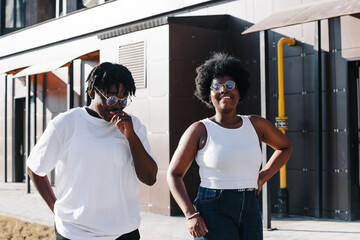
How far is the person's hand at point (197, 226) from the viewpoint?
123 inches

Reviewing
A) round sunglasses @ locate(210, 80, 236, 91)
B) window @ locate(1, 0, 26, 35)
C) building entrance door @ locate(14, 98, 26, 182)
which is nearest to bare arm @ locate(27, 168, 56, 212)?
round sunglasses @ locate(210, 80, 236, 91)

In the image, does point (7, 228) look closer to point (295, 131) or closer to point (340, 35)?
point (295, 131)

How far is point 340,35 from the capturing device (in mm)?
8906

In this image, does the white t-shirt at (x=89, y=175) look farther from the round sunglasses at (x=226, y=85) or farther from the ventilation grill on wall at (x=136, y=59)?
the ventilation grill on wall at (x=136, y=59)

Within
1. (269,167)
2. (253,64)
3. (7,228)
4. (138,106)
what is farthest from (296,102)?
(269,167)

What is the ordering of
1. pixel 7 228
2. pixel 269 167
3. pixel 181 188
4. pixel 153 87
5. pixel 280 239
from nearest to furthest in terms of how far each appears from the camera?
pixel 181 188, pixel 269 167, pixel 280 239, pixel 7 228, pixel 153 87

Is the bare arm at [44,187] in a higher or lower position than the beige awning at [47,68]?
lower

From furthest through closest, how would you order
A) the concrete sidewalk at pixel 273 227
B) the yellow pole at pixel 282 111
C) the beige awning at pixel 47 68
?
the beige awning at pixel 47 68 → the yellow pole at pixel 282 111 → the concrete sidewalk at pixel 273 227

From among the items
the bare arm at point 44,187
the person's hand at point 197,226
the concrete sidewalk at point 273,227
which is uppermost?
the bare arm at point 44,187

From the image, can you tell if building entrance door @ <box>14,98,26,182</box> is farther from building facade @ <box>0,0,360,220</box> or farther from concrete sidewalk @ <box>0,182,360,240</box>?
concrete sidewalk @ <box>0,182,360,240</box>

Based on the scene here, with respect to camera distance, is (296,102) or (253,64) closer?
(296,102)

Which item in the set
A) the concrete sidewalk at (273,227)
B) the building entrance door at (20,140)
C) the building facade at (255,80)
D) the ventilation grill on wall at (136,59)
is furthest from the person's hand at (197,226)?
the building entrance door at (20,140)

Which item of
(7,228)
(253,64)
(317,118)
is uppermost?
(253,64)

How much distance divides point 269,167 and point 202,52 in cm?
661
